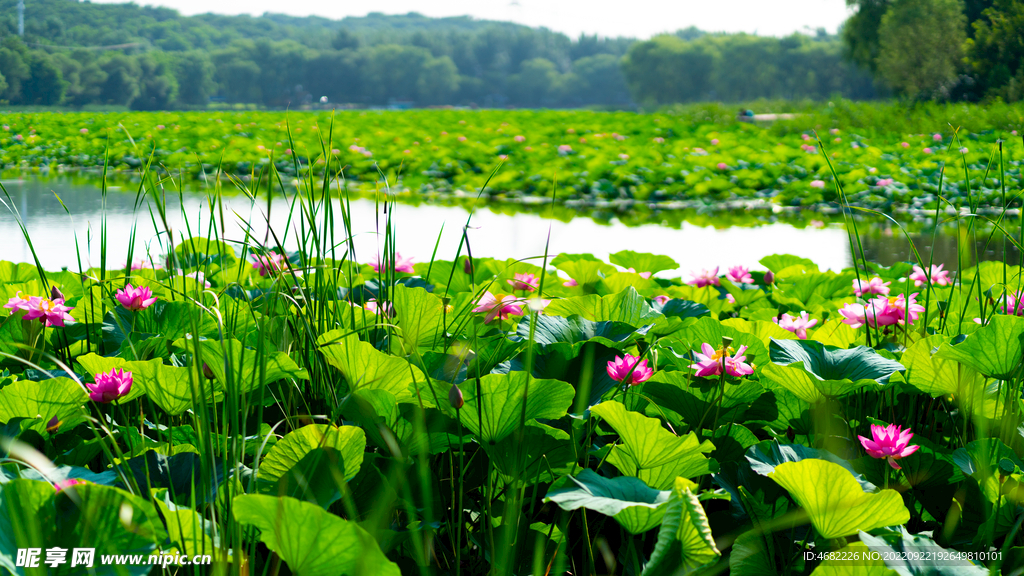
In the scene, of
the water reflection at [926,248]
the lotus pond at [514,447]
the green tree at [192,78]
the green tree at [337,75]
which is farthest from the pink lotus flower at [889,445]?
the green tree at [337,75]

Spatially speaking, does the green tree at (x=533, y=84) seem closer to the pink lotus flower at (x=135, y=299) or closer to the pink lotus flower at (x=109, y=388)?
the pink lotus flower at (x=135, y=299)

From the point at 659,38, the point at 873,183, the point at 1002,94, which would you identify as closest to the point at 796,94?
the point at 659,38

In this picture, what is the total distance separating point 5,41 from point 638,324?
265 inches

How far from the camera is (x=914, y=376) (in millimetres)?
805

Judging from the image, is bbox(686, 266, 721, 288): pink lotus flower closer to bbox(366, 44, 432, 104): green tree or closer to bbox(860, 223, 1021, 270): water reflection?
bbox(860, 223, 1021, 270): water reflection

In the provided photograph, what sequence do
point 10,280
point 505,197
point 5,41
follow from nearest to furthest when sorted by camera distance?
1. point 10,280
2. point 505,197
3. point 5,41

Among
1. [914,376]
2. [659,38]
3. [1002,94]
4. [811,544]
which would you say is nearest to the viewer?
[811,544]

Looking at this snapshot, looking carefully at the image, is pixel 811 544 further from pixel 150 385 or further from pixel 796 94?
pixel 796 94

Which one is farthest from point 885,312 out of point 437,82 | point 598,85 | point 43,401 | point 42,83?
point 598,85

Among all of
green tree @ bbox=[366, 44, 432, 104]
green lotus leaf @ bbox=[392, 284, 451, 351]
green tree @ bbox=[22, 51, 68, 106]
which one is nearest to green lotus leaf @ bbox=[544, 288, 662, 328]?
green lotus leaf @ bbox=[392, 284, 451, 351]

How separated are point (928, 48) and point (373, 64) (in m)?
31.9

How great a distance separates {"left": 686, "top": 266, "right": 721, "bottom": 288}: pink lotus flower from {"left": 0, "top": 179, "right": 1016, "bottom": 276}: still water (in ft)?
2.99

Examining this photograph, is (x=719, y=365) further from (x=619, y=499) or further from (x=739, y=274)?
(x=739, y=274)

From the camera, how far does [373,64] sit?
4016cm
